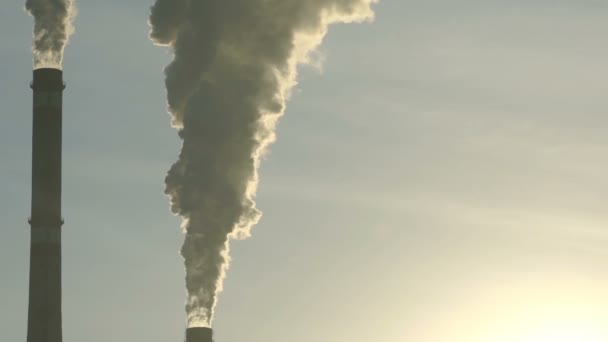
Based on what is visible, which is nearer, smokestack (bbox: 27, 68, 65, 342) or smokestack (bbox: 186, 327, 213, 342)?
smokestack (bbox: 186, 327, 213, 342)

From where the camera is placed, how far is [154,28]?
68.1 metres

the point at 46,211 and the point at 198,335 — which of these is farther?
the point at 46,211

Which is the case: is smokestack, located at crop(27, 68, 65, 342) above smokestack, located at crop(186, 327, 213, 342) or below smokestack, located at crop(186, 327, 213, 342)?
above

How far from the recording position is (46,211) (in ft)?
233

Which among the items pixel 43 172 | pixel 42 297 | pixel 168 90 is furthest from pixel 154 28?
pixel 42 297

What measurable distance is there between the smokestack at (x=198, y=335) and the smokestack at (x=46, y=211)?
1111 cm

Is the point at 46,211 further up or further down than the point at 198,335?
further up

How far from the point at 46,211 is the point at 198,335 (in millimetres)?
13428

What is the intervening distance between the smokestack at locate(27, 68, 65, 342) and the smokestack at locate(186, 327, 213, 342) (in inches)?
437

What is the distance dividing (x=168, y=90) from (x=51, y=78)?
777 cm

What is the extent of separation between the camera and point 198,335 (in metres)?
61.0

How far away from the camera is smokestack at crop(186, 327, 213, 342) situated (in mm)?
61000

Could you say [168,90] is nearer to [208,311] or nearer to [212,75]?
[212,75]

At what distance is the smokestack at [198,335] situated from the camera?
61.0 meters
